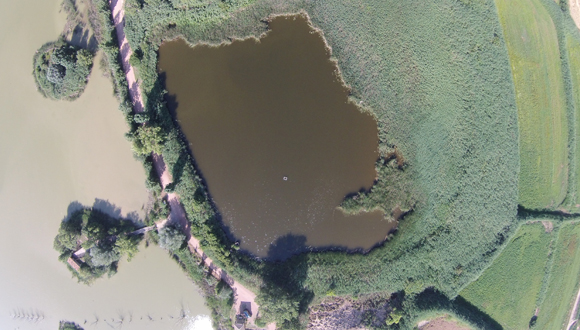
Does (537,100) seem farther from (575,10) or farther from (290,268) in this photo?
(290,268)

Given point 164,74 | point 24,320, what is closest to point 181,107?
point 164,74

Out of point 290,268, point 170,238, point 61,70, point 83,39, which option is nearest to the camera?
point 170,238

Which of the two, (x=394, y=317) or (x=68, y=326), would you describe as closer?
(x=394, y=317)

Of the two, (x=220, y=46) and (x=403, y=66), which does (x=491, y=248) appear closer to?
(x=403, y=66)

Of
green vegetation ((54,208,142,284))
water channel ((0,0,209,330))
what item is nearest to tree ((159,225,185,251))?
water channel ((0,0,209,330))

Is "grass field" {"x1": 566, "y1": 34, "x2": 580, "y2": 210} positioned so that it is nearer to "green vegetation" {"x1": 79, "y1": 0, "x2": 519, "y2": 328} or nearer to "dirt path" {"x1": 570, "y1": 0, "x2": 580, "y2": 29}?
"dirt path" {"x1": 570, "y1": 0, "x2": 580, "y2": 29}

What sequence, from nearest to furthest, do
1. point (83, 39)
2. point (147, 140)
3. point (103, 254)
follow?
1. point (147, 140)
2. point (103, 254)
3. point (83, 39)

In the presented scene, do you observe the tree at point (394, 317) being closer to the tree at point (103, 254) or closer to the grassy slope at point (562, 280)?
the grassy slope at point (562, 280)

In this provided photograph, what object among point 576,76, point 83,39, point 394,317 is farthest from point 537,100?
point 83,39
